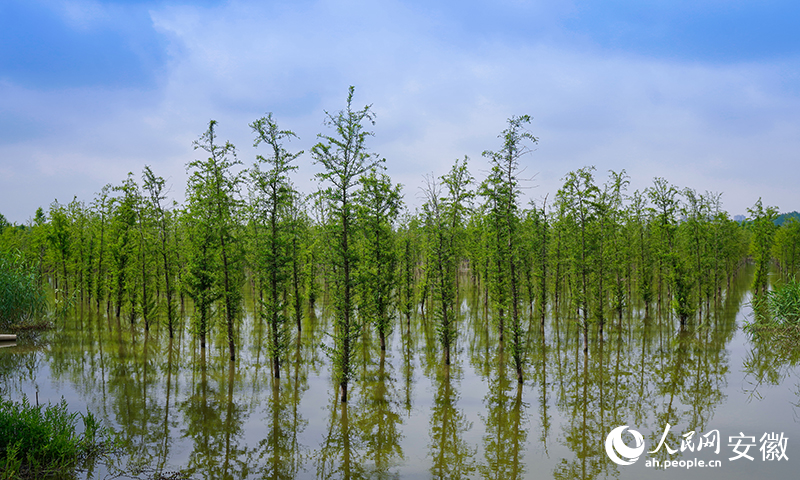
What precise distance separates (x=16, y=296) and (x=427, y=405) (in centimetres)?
2902

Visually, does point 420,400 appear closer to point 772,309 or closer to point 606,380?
point 606,380

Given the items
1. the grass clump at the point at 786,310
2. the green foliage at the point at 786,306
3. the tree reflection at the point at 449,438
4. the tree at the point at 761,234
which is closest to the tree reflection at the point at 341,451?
the tree reflection at the point at 449,438

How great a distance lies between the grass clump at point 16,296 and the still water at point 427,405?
2.13 meters

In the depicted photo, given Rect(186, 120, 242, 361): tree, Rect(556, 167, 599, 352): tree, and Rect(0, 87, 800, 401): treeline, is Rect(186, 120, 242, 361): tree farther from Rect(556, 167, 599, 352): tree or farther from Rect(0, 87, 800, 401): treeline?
Rect(556, 167, 599, 352): tree

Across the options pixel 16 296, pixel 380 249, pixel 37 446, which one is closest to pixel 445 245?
pixel 380 249

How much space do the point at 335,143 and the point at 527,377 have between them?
1518 cm

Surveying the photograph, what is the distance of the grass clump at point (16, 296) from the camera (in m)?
31.5

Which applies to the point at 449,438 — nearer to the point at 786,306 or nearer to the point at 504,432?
the point at 504,432

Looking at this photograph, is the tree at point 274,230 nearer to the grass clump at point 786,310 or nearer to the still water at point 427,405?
the still water at point 427,405

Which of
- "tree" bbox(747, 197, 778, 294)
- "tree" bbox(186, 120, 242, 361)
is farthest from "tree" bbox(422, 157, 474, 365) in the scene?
"tree" bbox(747, 197, 778, 294)

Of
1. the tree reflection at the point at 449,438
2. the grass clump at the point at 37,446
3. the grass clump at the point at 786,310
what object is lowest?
the tree reflection at the point at 449,438

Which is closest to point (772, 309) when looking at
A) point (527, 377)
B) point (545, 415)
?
point (527, 377)

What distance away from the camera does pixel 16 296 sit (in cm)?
3209

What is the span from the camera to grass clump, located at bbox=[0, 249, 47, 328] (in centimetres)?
3153
